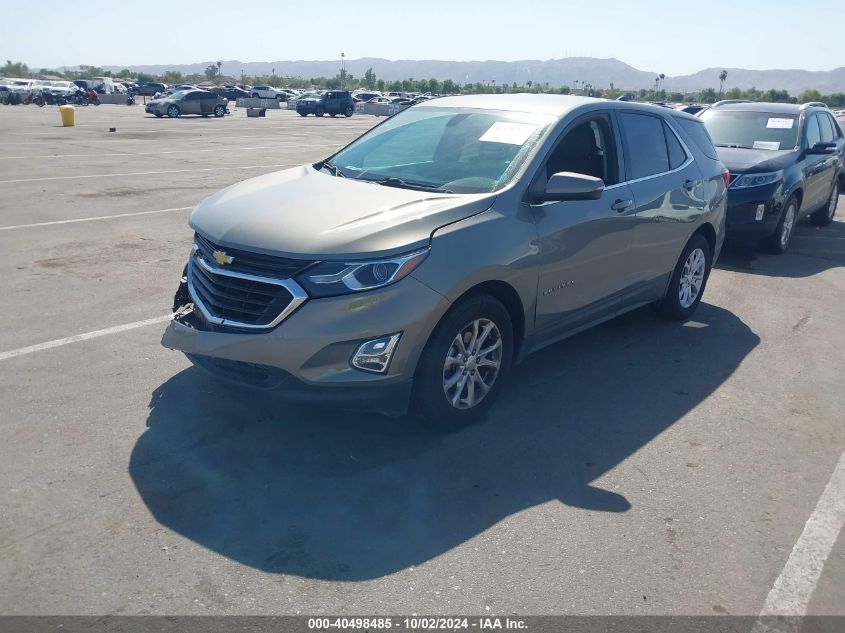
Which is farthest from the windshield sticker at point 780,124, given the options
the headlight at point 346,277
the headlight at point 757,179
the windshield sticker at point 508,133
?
the headlight at point 346,277

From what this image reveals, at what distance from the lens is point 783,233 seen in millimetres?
10094

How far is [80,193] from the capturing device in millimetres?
12625

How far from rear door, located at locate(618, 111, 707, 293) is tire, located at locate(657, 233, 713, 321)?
0.21 metres

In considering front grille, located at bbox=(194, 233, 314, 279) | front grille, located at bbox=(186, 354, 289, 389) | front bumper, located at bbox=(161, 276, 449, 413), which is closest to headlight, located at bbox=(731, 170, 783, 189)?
front bumper, located at bbox=(161, 276, 449, 413)

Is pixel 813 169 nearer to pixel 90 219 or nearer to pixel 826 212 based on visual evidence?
pixel 826 212

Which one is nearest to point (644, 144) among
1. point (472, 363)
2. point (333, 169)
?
point (333, 169)

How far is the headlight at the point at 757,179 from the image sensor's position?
965cm

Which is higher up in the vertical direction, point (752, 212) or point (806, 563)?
point (752, 212)

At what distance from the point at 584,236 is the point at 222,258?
2406 mm

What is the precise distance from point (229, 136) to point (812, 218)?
1935cm

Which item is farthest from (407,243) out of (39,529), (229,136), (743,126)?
(229,136)

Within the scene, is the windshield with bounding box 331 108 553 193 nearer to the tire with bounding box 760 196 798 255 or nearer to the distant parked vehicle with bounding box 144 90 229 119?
the tire with bounding box 760 196 798 255

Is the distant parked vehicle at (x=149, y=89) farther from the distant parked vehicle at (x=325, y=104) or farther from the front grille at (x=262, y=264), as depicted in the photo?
the front grille at (x=262, y=264)

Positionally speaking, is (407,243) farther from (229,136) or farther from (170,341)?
(229,136)
